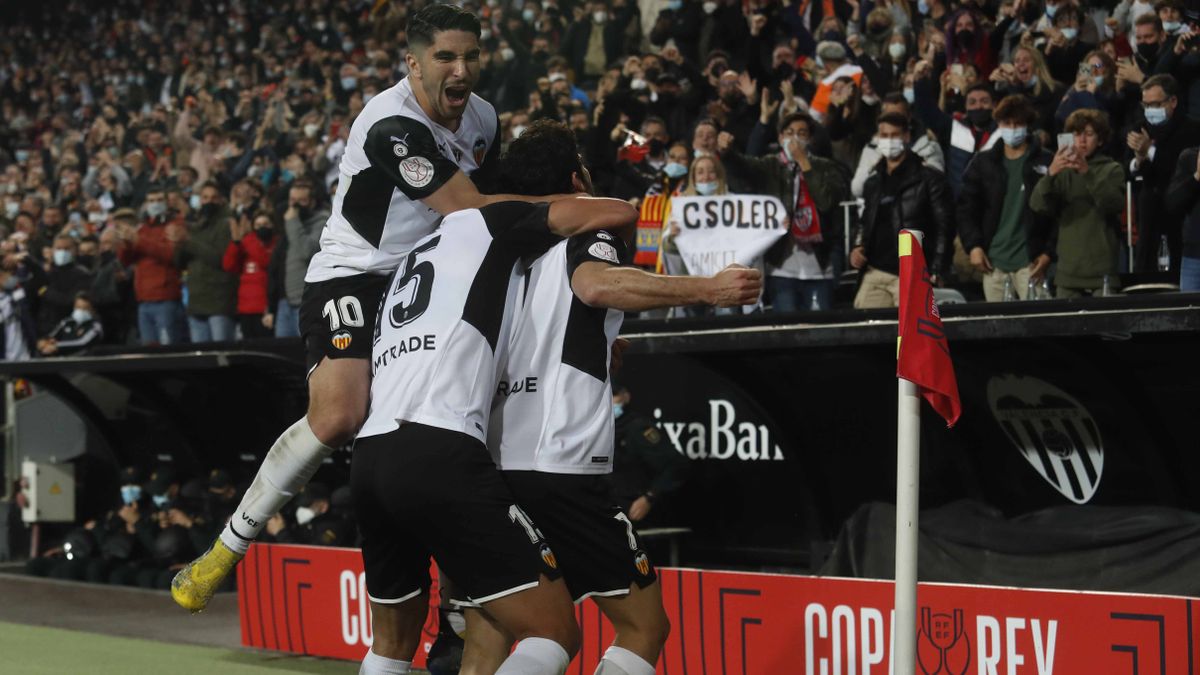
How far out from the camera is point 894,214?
907cm

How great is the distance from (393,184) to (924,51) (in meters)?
6.89

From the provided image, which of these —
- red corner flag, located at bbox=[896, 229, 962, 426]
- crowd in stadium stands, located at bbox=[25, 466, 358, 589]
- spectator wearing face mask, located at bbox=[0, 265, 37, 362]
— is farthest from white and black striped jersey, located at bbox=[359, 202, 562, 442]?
spectator wearing face mask, located at bbox=[0, 265, 37, 362]

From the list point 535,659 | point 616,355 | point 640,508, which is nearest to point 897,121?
point 640,508

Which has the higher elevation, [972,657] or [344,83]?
[344,83]

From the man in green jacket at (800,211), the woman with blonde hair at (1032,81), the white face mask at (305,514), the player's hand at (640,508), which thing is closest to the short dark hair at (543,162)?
the man in green jacket at (800,211)

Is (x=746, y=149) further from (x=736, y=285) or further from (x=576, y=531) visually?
(x=736, y=285)

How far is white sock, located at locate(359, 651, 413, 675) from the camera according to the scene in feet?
16.4

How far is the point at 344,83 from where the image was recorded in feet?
59.3

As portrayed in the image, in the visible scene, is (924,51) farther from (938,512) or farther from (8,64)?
(8,64)

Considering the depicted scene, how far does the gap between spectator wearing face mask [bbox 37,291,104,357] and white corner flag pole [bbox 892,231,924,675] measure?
1066cm

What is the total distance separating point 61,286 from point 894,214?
884 centimetres

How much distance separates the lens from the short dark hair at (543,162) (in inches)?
186

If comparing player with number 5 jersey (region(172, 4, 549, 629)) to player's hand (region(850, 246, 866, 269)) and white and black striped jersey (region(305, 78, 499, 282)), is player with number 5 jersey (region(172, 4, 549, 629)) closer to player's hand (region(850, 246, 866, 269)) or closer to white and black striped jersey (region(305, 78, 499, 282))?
white and black striped jersey (region(305, 78, 499, 282))

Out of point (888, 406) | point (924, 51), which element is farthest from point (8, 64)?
point (888, 406)
